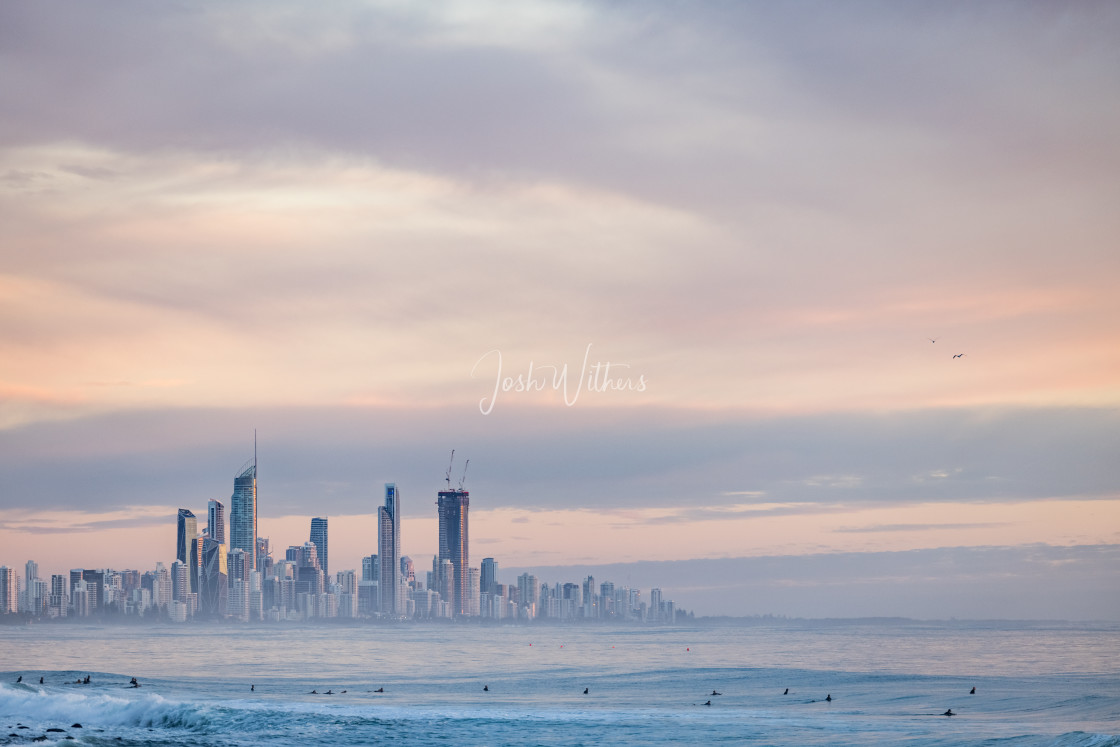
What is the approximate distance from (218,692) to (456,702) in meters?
29.0

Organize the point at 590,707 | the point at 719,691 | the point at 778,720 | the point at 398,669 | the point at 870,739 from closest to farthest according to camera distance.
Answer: the point at 870,739 → the point at 778,720 → the point at 590,707 → the point at 719,691 → the point at 398,669

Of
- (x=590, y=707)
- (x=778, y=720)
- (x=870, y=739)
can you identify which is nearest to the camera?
(x=870, y=739)

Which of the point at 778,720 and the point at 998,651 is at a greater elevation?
the point at 778,720

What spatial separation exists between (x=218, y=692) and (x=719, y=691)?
55.3 m

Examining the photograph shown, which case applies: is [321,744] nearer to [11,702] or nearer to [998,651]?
[11,702]

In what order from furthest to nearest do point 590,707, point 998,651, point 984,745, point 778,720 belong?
1. point 998,651
2. point 590,707
3. point 778,720
4. point 984,745

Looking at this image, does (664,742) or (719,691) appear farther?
(719,691)

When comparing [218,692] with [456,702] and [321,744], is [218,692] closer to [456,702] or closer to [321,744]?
[456,702]

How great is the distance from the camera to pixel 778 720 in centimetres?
8069

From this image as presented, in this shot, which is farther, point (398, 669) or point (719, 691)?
point (398, 669)

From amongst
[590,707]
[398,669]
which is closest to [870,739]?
[590,707]

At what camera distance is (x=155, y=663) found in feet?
539

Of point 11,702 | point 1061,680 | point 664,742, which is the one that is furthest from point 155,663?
point 1061,680

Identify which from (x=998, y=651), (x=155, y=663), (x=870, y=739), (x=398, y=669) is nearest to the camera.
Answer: (x=870, y=739)
